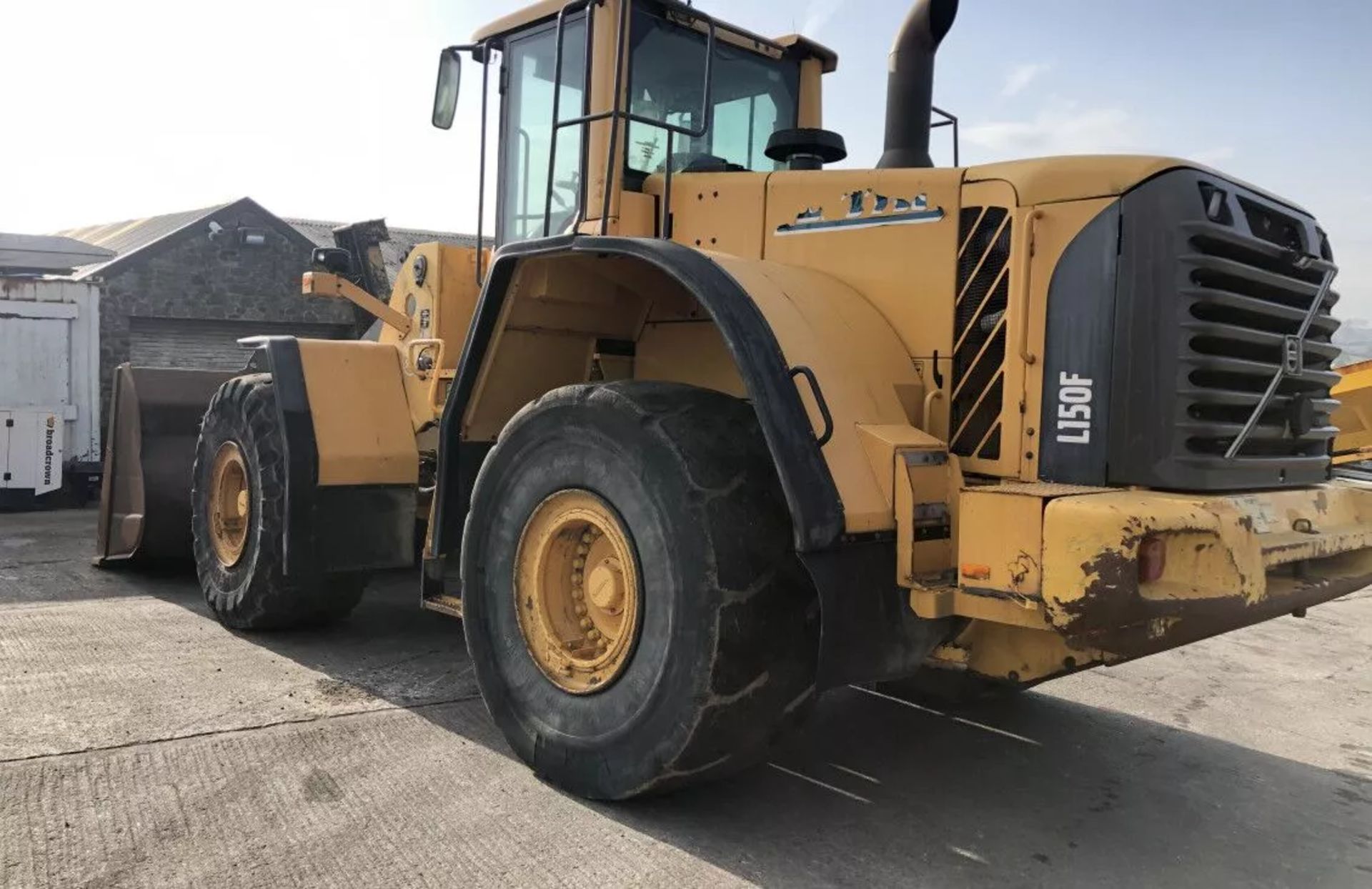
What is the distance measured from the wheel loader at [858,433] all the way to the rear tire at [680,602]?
11 millimetres

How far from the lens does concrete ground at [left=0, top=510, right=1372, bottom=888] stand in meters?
3.27

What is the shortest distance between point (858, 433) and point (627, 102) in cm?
211

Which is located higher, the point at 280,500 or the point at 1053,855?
the point at 280,500

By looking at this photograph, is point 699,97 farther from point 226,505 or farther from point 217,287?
point 217,287

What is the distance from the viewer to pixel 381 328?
649 cm

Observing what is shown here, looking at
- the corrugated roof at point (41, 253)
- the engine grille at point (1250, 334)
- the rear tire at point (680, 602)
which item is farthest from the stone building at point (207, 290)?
the engine grille at point (1250, 334)

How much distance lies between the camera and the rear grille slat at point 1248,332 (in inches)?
131

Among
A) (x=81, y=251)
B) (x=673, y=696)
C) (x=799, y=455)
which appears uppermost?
(x=81, y=251)

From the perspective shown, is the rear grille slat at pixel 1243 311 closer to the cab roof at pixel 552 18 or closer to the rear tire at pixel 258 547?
the cab roof at pixel 552 18

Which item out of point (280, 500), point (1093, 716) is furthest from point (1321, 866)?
point (280, 500)

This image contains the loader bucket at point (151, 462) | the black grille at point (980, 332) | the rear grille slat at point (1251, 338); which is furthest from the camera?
the loader bucket at point (151, 462)

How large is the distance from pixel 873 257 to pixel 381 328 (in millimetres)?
3511

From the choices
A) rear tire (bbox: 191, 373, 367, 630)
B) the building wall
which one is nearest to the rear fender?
rear tire (bbox: 191, 373, 367, 630)

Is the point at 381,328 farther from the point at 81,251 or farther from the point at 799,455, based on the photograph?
the point at 81,251
